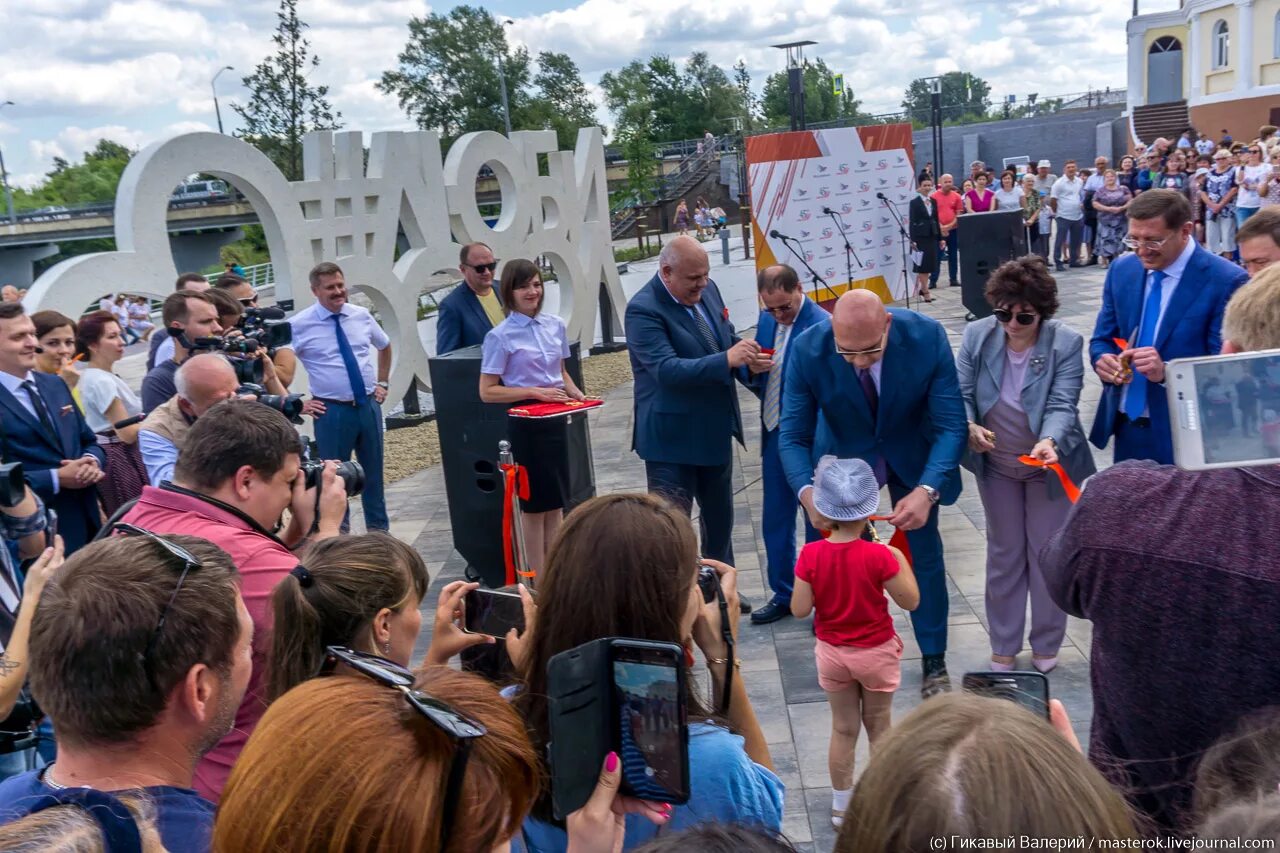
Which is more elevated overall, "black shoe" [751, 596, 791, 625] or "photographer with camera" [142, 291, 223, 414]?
"photographer with camera" [142, 291, 223, 414]

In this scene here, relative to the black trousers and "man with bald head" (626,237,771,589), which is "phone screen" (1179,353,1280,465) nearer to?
"man with bald head" (626,237,771,589)

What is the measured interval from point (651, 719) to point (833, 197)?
884 cm

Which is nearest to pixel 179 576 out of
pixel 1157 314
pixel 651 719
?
pixel 651 719

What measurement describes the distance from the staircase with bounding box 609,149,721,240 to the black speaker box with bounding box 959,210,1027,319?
26153 mm

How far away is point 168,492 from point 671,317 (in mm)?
2827

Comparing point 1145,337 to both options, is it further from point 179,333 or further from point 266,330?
point 179,333

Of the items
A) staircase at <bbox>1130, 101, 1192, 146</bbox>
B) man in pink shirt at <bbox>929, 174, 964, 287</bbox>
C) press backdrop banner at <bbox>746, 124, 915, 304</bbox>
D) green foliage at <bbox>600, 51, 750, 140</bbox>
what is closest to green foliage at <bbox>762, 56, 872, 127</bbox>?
green foliage at <bbox>600, 51, 750, 140</bbox>

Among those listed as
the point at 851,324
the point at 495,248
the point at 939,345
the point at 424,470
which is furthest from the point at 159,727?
the point at 495,248

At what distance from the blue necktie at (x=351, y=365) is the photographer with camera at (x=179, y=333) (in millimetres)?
1222

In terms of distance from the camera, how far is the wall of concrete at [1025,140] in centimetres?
3975

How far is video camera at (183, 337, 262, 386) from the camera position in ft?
15.6

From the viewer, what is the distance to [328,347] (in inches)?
254

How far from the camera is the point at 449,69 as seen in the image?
62812 millimetres

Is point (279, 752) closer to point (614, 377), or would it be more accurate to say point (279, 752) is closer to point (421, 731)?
point (421, 731)
